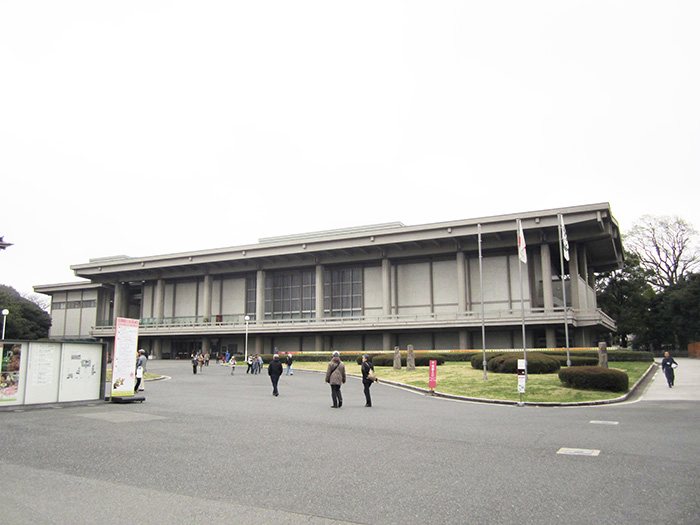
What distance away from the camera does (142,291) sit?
72312mm

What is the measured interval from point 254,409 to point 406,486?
10063 mm

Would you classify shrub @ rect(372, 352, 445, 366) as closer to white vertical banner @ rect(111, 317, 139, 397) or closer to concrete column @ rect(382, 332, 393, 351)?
concrete column @ rect(382, 332, 393, 351)

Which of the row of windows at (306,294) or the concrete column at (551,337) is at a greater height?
the row of windows at (306,294)

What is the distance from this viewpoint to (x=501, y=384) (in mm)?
24828

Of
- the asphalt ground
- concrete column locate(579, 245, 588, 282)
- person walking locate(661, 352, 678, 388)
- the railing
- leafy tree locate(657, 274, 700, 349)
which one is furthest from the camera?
leafy tree locate(657, 274, 700, 349)

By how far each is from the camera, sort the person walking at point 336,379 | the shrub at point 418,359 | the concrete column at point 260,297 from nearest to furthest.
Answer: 1. the person walking at point 336,379
2. the shrub at point 418,359
3. the concrete column at point 260,297

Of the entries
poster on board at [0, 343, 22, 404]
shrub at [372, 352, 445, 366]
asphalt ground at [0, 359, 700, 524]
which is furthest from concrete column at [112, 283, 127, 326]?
asphalt ground at [0, 359, 700, 524]

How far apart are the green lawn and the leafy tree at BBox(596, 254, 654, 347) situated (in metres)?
39.5

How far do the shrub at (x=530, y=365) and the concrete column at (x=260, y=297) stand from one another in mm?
Result: 35529

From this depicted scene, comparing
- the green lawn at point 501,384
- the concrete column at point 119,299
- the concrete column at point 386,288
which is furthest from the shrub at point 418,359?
the concrete column at point 119,299

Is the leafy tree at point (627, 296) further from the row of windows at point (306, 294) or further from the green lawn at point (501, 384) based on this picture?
the green lawn at point (501, 384)

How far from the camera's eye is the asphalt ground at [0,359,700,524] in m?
6.62

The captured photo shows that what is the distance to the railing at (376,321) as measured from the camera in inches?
1861

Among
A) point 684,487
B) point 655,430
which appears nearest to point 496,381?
point 655,430
